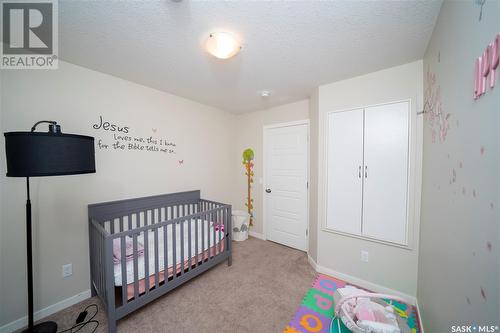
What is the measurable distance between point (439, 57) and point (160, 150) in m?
2.82

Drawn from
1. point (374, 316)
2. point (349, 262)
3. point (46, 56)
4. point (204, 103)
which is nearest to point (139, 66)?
point (46, 56)

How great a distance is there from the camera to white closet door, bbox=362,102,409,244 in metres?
1.77

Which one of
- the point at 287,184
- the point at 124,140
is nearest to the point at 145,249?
the point at 124,140

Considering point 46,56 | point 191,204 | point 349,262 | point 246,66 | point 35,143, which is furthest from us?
point 191,204

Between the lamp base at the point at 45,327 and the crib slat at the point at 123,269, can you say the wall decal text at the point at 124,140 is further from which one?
the lamp base at the point at 45,327

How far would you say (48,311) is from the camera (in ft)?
5.31

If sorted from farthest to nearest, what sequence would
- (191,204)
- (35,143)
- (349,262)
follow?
(191,204) → (349,262) → (35,143)

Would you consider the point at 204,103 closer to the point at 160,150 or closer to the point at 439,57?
the point at 160,150

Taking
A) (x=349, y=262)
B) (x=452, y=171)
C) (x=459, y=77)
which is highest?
(x=459, y=77)

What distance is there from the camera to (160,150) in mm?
2455

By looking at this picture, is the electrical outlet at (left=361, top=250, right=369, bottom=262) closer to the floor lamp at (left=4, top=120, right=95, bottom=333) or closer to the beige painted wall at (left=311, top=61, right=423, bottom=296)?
the beige painted wall at (left=311, top=61, right=423, bottom=296)

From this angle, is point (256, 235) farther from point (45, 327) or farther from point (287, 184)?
point (45, 327)

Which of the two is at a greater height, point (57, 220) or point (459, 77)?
point (459, 77)

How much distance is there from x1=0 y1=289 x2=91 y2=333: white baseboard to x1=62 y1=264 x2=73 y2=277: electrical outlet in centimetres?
23
